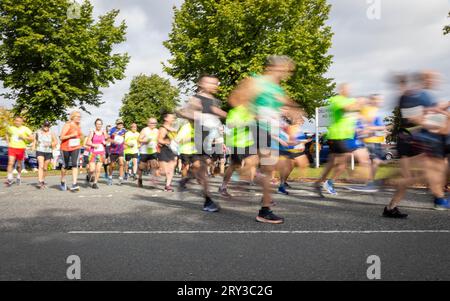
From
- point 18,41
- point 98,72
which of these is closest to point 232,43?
point 98,72

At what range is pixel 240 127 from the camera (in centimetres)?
612

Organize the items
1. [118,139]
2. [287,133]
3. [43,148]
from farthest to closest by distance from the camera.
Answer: [118,139] → [43,148] → [287,133]

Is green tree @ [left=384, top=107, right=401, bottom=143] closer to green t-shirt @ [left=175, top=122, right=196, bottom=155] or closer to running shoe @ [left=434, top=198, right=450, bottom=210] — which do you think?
running shoe @ [left=434, top=198, right=450, bottom=210]

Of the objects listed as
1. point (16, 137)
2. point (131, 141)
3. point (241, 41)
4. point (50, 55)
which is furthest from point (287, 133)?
point (50, 55)

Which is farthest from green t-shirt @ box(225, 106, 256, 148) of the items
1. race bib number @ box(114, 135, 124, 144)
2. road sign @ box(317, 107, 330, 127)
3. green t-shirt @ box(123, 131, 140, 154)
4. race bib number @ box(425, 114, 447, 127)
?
road sign @ box(317, 107, 330, 127)

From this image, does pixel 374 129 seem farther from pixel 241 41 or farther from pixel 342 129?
pixel 241 41

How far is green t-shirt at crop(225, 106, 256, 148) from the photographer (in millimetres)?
5602

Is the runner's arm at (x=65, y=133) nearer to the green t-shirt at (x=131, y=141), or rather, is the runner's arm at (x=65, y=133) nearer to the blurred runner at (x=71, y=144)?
the blurred runner at (x=71, y=144)

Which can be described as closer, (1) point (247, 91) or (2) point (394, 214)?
(1) point (247, 91)

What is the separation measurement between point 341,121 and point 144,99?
202 feet

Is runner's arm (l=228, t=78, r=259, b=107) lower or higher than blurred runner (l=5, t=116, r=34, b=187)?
higher

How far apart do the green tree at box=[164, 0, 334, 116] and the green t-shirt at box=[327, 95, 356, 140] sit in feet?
53.5

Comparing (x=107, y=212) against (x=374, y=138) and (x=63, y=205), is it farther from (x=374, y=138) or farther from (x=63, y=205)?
(x=374, y=138)
